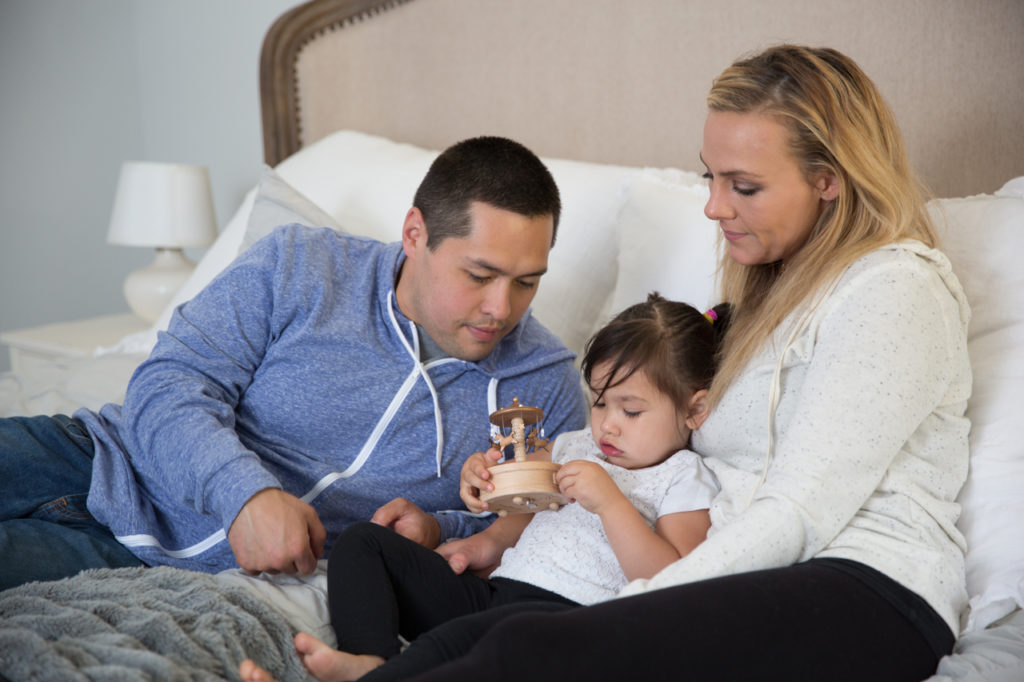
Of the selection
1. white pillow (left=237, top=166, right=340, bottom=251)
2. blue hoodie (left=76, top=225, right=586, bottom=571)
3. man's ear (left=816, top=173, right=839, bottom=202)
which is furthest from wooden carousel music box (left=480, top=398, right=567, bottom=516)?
white pillow (left=237, top=166, right=340, bottom=251)

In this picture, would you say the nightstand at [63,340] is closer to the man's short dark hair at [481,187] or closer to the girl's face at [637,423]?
the man's short dark hair at [481,187]

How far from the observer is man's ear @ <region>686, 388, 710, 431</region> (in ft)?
4.23

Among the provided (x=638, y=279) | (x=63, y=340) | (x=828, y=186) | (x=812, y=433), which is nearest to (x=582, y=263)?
(x=638, y=279)

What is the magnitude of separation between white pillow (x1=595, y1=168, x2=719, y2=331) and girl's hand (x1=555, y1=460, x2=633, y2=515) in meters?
0.57

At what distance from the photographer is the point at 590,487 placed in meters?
1.13

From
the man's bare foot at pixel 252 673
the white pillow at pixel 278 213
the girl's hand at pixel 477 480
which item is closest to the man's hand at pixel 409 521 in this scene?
the girl's hand at pixel 477 480

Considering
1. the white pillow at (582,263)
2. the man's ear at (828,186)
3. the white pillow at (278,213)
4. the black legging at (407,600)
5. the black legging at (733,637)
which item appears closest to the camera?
the black legging at (733,637)

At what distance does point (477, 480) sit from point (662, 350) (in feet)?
1.09

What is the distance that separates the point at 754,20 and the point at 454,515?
1.23 m

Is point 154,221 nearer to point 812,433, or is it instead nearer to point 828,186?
point 828,186

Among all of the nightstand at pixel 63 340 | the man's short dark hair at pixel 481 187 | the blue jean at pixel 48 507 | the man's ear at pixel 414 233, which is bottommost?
the nightstand at pixel 63 340

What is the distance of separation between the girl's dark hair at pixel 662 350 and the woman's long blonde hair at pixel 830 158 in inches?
2.7

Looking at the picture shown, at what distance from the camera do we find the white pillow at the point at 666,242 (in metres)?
1.66

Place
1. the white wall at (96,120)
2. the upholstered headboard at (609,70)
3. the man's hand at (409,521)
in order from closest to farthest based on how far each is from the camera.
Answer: the man's hand at (409,521) → the upholstered headboard at (609,70) → the white wall at (96,120)
